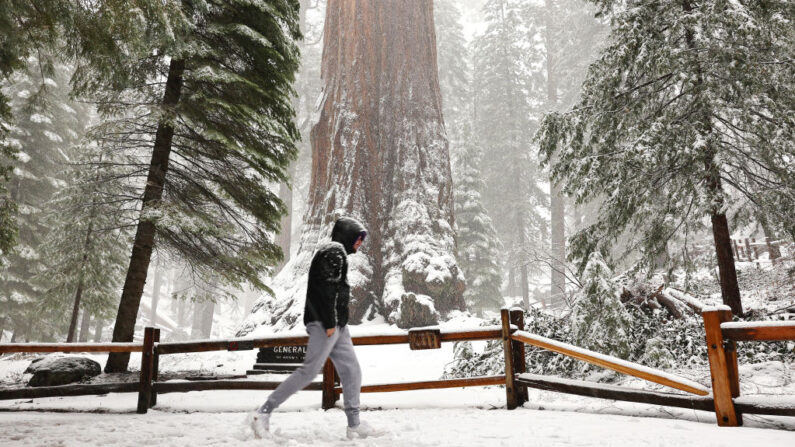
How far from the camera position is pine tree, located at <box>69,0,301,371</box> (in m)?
7.40

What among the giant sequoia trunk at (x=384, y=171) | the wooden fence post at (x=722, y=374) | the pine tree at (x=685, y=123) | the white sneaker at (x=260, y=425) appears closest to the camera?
the white sneaker at (x=260, y=425)

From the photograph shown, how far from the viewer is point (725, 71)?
6.65 metres

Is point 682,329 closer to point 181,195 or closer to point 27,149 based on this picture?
point 181,195

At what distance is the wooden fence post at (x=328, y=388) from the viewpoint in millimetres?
5262

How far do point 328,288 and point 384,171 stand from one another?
8.66 metres

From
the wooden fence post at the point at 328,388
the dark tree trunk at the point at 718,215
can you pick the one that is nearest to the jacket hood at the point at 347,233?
the wooden fence post at the point at 328,388

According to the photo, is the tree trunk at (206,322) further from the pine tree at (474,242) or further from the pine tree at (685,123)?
the pine tree at (685,123)

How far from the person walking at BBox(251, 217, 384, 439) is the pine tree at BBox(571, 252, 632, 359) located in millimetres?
3862

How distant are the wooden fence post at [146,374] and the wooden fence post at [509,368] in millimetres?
4254

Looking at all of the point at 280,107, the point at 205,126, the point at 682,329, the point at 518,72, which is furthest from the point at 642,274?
the point at 518,72

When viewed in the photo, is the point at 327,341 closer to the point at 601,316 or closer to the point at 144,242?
the point at 601,316

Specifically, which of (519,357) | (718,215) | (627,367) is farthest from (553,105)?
(627,367)

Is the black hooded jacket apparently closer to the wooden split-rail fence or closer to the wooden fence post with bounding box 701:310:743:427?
the wooden split-rail fence

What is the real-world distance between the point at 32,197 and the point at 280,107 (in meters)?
16.8
